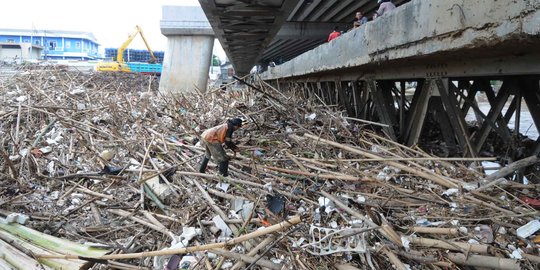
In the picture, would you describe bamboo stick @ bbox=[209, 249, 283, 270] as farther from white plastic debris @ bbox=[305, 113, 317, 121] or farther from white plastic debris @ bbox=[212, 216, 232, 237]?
white plastic debris @ bbox=[305, 113, 317, 121]

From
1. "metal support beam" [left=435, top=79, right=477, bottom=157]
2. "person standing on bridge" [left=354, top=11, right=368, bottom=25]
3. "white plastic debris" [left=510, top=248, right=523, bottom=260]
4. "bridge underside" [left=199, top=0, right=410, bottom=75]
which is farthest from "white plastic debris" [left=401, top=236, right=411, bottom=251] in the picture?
"person standing on bridge" [left=354, top=11, right=368, bottom=25]

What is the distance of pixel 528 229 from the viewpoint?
3371 millimetres

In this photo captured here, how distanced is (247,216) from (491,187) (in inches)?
101

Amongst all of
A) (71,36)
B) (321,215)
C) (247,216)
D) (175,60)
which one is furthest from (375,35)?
(71,36)

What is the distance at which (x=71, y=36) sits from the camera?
74000 mm

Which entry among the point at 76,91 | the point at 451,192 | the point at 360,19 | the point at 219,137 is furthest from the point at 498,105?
the point at 76,91

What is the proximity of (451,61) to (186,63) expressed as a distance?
55.8 ft

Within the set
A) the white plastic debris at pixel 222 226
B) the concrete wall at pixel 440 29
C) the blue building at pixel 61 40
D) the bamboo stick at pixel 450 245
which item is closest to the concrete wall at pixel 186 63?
the concrete wall at pixel 440 29

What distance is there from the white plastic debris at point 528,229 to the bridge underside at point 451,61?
4.23ft

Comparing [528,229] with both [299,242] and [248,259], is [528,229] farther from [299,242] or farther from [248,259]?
[248,259]

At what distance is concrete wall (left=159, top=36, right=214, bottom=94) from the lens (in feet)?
64.5

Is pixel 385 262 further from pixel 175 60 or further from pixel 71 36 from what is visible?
pixel 71 36

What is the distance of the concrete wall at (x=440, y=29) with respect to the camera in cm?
265

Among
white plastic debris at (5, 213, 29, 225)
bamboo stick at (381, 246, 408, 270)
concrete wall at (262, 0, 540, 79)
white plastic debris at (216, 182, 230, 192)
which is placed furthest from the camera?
white plastic debris at (216, 182, 230, 192)
